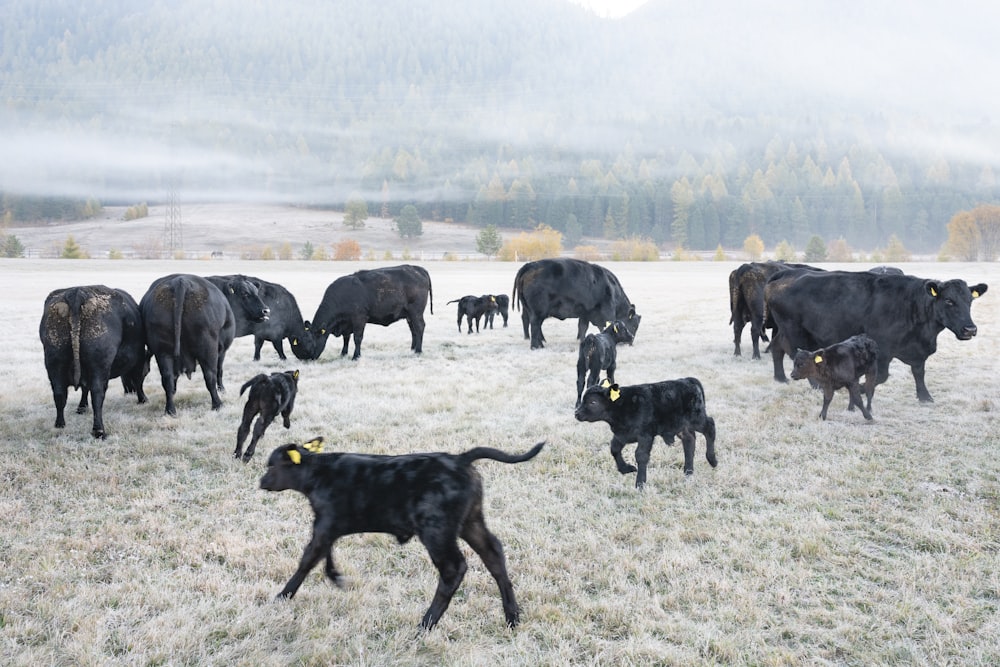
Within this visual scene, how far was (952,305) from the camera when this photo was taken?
9344mm

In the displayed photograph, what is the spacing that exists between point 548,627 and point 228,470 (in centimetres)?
398

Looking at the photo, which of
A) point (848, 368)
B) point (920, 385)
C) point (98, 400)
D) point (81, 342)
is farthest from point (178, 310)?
point (920, 385)

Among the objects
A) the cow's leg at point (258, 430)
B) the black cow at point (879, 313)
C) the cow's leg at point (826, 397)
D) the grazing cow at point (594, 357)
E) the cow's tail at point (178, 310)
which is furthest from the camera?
the grazing cow at point (594, 357)

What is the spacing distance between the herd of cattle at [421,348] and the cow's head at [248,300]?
2 cm

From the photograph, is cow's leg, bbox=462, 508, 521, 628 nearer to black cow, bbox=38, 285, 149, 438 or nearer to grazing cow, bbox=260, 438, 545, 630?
grazing cow, bbox=260, 438, 545, 630

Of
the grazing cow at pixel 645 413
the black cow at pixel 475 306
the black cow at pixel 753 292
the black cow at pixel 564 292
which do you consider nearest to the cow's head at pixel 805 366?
the grazing cow at pixel 645 413

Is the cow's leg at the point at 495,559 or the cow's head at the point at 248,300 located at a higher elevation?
the cow's head at the point at 248,300

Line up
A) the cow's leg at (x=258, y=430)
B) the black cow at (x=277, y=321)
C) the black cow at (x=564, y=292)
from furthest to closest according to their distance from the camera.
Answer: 1. the black cow at (x=564, y=292)
2. the black cow at (x=277, y=321)
3. the cow's leg at (x=258, y=430)

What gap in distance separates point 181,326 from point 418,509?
251 inches

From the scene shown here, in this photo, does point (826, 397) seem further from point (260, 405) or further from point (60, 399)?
point (60, 399)

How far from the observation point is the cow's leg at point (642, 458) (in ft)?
20.0

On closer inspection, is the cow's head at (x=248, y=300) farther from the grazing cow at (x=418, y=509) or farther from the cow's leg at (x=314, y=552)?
the cow's leg at (x=314, y=552)

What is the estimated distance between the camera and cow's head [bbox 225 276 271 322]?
1164 cm

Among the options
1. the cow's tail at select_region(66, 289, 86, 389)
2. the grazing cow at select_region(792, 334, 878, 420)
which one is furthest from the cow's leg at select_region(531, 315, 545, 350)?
the cow's tail at select_region(66, 289, 86, 389)
